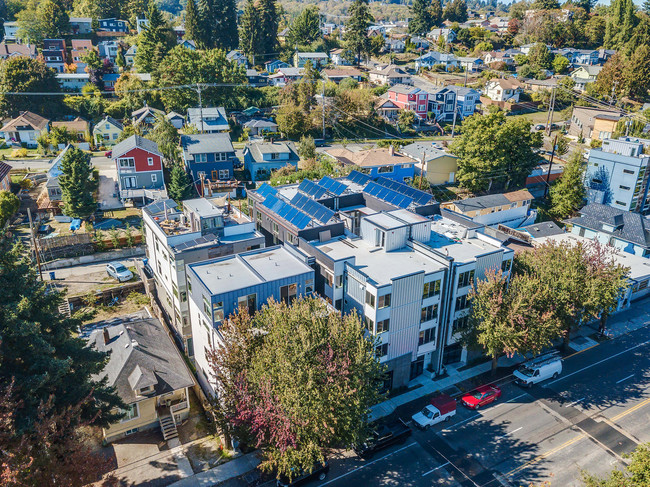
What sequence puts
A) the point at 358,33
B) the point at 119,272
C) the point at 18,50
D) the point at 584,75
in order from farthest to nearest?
the point at 358,33
the point at 584,75
the point at 18,50
the point at 119,272

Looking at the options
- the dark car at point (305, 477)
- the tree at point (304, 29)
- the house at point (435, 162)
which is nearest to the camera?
the dark car at point (305, 477)

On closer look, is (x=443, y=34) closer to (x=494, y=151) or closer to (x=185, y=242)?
(x=494, y=151)

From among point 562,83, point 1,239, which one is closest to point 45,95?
point 1,239

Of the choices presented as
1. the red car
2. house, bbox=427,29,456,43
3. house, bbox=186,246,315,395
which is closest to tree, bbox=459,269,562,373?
the red car

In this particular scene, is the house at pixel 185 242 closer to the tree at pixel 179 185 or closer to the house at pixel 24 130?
the tree at pixel 179 185

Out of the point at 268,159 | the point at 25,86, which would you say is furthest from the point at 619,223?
the point at 25,86

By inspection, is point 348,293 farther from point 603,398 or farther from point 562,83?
point 562,83

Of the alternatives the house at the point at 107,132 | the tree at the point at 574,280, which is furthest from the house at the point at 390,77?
the tree at the point at 574,280
